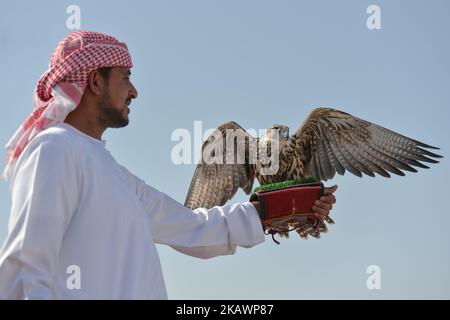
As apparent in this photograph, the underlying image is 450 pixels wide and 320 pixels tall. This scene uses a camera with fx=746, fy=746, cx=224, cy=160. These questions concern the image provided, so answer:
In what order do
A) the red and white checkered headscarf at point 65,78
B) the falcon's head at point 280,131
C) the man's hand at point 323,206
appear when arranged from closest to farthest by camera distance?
1. the red and white checkered headscarf at point 65,78
2. the man's hand at point 323,206
3. the falcon's head at point 280,131

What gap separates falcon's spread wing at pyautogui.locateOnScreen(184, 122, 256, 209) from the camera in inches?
330

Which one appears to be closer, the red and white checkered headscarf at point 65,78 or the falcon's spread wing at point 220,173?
the red and white checkered headscarf at point 65,78

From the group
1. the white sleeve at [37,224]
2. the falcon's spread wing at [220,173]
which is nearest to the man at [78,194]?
the white sleeve at [37,224]

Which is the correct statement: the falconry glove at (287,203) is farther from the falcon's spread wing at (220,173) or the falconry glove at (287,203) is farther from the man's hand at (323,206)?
the falcon's spread wing at (220,173)

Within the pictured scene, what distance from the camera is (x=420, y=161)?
7.93 m

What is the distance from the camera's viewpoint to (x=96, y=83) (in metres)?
3.41

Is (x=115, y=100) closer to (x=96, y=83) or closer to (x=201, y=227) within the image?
(x=96, y=83)

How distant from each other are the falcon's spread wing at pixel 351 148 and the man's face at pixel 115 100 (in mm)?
4668

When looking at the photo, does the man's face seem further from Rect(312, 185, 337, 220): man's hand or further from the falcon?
the falcon

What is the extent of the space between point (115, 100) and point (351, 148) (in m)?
5.21

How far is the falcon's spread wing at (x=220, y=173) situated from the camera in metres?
8.38

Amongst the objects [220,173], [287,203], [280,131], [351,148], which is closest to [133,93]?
[287,203]

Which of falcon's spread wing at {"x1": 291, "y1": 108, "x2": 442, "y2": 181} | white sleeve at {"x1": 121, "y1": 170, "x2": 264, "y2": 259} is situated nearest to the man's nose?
white sleeve at {"x1": 121, "y1": 170, "x2": 264, "y2": 259}
